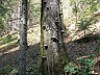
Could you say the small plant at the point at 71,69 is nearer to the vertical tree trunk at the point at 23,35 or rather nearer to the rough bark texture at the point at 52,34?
the rough bark texture at the point at 52,34

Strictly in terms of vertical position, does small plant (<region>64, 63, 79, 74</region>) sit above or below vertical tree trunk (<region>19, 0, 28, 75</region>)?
below

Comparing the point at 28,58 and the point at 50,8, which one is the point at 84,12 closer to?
the point at 28,58

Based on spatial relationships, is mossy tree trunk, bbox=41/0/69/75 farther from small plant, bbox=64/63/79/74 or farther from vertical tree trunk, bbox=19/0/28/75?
vertical tree trunk, bbox=19/0/28/75

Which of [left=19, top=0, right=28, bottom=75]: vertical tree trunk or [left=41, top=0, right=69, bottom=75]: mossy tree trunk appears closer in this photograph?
[left=41, top=0, right=69, bottom=75]: mossy tree trunk

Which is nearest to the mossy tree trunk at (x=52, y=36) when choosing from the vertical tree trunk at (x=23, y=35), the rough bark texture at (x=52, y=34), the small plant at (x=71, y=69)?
the rough bark texture at (x=52, y=34)

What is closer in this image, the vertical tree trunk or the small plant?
the small plant

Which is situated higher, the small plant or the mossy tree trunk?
the mossy tree trunk

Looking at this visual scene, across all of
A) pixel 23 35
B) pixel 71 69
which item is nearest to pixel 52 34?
pixel 71 69

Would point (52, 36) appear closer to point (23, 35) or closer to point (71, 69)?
point (71, 69)

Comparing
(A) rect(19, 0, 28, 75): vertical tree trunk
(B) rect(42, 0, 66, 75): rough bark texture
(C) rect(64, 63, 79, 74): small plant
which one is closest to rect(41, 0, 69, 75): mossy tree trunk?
(B) rect(42, 0, 66, 75): rough bark texture

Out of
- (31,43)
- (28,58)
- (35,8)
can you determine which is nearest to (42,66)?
(28,58)

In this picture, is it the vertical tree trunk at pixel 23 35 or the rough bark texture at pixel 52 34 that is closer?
the rough bark texture at pixel 52 34

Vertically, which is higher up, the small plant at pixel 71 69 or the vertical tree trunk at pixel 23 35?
the vertical tree trunk at pixel 23 35

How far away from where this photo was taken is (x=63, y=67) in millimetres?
7051
